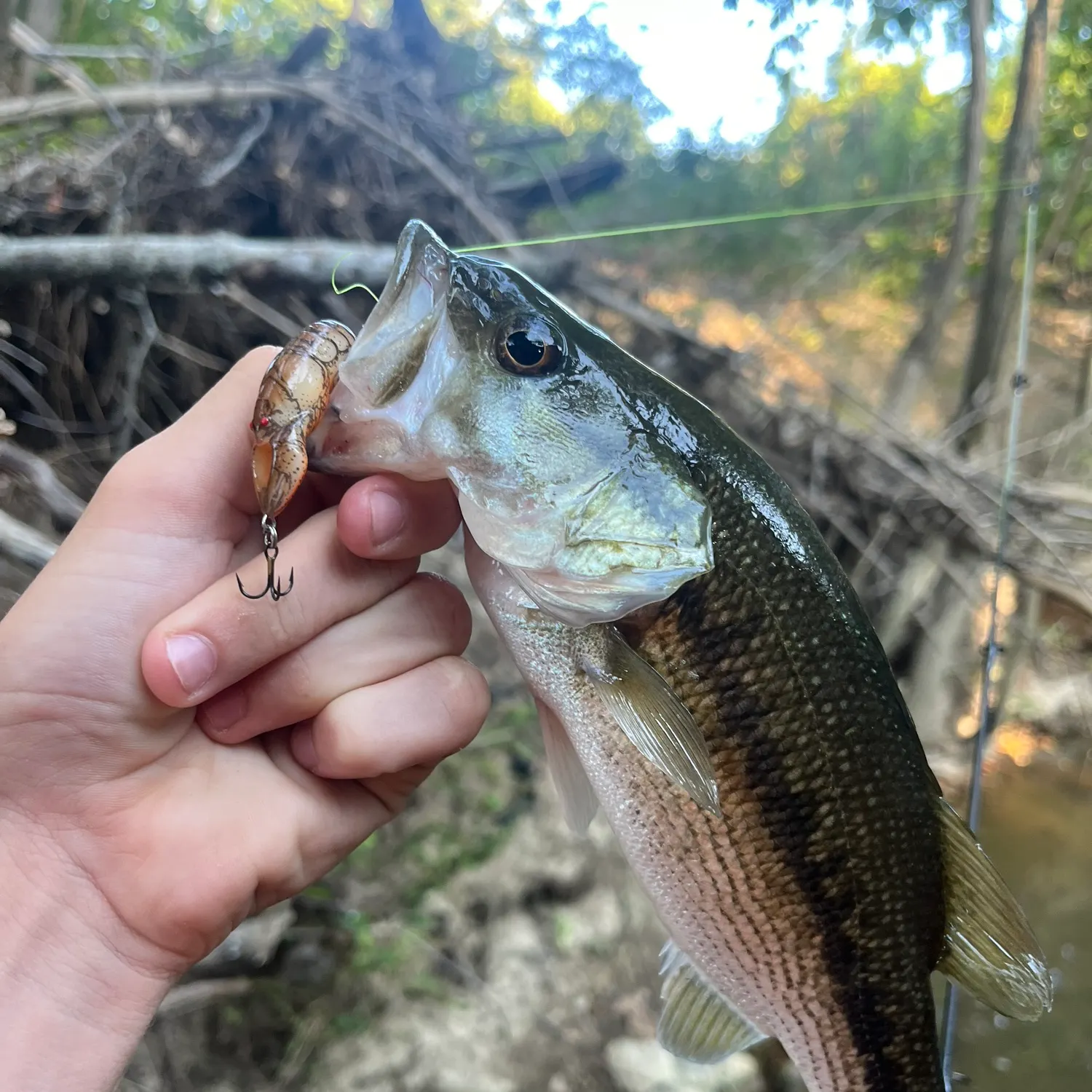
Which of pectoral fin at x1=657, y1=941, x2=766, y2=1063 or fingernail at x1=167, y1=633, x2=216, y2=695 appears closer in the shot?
fingernail at x1=167, y1=633, x2=216, y2=695

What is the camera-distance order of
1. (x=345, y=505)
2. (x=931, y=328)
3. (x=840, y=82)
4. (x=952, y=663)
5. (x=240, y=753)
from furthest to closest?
(x=840, y=82) < (x=931, y=328) < (x=952, y=663) < (x=240, y=753) < (x=345, y=505)

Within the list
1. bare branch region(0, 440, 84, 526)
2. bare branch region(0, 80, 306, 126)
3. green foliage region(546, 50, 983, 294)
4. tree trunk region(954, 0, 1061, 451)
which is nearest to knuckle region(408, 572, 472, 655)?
bare branch region(0, 440, 84, 526)

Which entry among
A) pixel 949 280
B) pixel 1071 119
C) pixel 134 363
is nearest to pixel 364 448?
pixel 134 363

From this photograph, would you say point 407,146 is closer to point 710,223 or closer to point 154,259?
point 154,259

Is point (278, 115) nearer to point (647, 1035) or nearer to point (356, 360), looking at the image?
point (356, 360)

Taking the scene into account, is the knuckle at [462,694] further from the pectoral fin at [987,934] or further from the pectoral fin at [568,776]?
the pectoral fin at [987,934]

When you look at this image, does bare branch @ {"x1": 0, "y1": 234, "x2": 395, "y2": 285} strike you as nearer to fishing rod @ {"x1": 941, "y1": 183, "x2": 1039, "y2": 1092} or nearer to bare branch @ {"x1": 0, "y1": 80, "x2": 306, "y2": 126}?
bare branch @ {"x1": 0, "y1": 80, "x2": 306, "y2": 126}

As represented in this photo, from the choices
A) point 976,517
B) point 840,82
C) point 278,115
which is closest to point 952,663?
point 976,517
